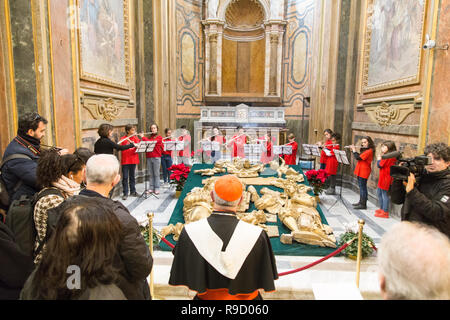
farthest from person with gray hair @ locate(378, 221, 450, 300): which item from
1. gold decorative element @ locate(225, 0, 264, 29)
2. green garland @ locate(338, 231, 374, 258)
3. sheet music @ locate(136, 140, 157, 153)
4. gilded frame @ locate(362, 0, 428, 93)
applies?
gold decorative element @ locate(225, 0, 264, 29)

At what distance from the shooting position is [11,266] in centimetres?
181

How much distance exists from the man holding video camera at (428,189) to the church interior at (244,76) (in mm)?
950

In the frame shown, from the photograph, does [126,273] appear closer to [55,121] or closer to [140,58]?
[55,121]

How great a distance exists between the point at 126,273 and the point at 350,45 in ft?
31.8

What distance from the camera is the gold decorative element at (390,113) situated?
6191 millimetres

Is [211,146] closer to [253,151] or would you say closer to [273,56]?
[253,151]

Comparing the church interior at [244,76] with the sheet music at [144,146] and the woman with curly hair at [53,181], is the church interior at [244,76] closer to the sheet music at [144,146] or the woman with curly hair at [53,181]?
the sheet music at [144,146]

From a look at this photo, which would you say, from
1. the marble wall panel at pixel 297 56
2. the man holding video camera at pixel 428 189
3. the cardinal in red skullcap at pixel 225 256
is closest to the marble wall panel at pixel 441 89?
the man holding video camera at pixel 428 189

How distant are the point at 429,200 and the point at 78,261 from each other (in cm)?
287

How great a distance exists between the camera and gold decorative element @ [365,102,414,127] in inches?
244
